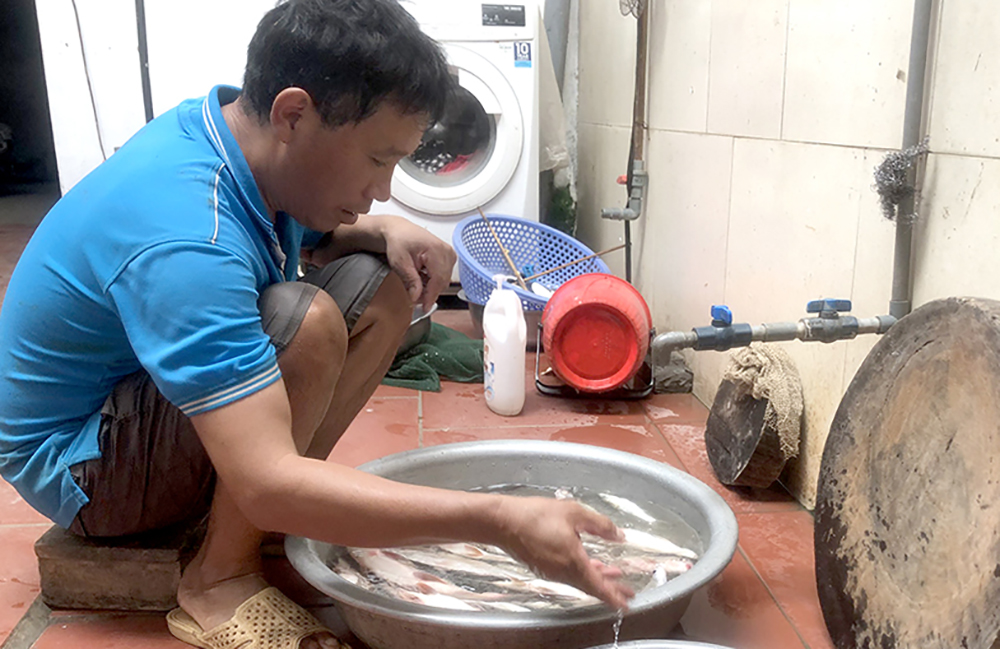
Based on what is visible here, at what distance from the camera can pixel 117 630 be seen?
1.18 metres

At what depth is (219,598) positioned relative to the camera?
3.74 feet

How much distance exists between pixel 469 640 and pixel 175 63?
2631 millimetres

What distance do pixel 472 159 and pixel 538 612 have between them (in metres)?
2.30

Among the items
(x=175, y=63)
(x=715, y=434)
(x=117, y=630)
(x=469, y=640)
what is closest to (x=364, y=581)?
(x=469, y=640)

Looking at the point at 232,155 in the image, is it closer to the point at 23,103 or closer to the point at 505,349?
the point at 505,349

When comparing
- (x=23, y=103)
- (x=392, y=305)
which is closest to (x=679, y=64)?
(x=392, y=305)

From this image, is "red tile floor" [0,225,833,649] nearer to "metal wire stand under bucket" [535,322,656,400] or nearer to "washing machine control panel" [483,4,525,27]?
"metal wire stand under bucket" [535,322,656,400]

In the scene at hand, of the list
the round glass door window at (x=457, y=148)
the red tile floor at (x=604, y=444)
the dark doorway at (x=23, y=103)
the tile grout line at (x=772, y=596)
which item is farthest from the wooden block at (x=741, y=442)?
the dark doorway at (x=23, y=103)

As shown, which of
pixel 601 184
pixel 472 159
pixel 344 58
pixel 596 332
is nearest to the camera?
pixel 344 58

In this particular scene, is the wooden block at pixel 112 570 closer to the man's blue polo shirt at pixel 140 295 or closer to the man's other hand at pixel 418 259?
the man's blue polo shirt at pixel 140 295

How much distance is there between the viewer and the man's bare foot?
1109 millimetres

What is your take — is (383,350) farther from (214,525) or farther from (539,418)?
(539,418)

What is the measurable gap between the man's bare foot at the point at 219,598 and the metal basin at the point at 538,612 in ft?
0.20

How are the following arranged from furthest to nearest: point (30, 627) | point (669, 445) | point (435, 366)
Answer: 1. point (435, 366)
2. point (669, 445)
3. point (30, 627)
